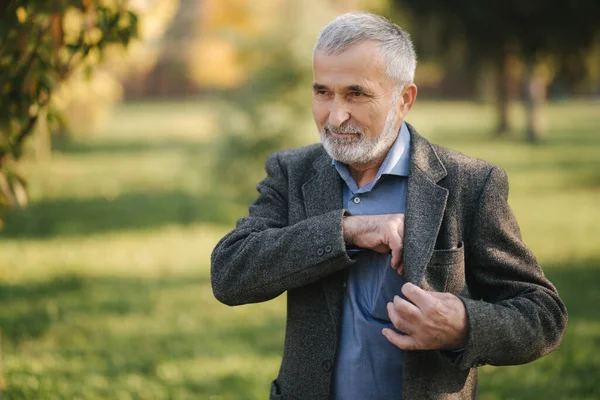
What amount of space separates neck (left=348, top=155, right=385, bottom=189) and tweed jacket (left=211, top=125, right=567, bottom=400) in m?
0.07

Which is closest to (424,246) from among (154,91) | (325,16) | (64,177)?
(325,16)

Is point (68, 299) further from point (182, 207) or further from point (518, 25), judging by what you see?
point (182, 207)

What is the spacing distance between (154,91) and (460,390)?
56.3m

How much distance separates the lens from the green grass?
18.8ft

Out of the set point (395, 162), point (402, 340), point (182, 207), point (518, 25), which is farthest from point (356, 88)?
point (182, 207)

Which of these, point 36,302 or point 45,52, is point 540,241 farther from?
point 45,52

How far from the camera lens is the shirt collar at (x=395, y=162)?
250cm

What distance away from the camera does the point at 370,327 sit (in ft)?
8.00

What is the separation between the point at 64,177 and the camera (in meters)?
18.8

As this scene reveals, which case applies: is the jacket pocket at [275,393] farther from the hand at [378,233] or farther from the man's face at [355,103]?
the man's face at [355,103]

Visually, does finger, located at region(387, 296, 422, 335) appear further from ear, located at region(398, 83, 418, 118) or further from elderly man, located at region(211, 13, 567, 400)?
ear, located at region(398, 83, 418, 118)

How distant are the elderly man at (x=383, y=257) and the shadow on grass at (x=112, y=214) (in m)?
9.95

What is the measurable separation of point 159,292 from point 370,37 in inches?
264

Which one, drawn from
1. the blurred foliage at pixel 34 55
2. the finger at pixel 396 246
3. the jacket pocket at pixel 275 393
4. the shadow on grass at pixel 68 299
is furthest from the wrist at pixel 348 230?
the shadow on grass at pixel 68 299
